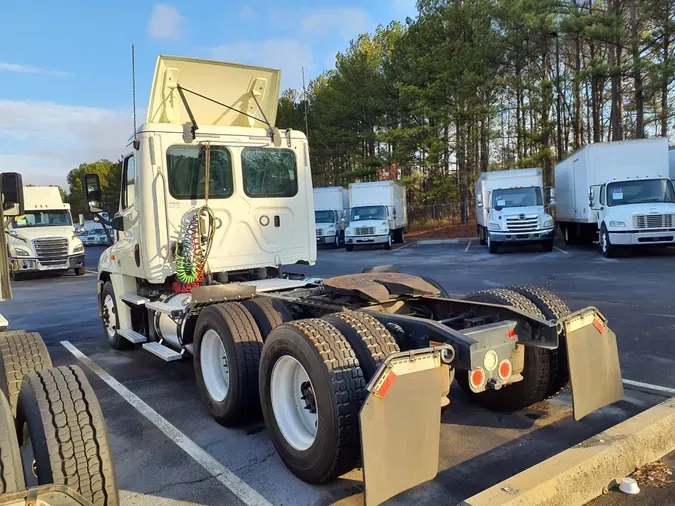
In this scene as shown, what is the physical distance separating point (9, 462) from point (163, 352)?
3531 millimetres

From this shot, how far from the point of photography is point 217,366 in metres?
4.96

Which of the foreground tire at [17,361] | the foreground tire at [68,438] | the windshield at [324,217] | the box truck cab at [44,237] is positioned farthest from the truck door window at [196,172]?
the windshield at [324,217]

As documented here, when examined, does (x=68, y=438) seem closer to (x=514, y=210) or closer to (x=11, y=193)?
(x=11, y=193)

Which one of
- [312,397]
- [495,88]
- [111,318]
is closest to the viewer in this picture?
[312,397]

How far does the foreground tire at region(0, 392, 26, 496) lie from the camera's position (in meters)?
2.07

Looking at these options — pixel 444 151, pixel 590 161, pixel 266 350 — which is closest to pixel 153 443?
pixel 266 350

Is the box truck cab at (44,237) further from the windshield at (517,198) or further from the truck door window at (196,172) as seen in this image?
the windshield at (517,198)

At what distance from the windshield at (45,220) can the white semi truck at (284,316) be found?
1373 cm

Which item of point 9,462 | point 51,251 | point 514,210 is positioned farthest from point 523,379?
point 51,251

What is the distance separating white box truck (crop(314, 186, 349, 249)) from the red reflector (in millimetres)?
25481

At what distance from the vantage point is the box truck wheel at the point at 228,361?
4.39 m

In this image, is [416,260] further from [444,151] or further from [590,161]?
[444,151]

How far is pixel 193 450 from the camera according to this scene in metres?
4.19

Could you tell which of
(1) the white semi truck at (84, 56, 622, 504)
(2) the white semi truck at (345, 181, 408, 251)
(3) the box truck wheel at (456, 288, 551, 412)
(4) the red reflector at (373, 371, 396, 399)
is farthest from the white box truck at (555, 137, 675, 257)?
(4) the red reflector at (373, 371, 396, 399)
